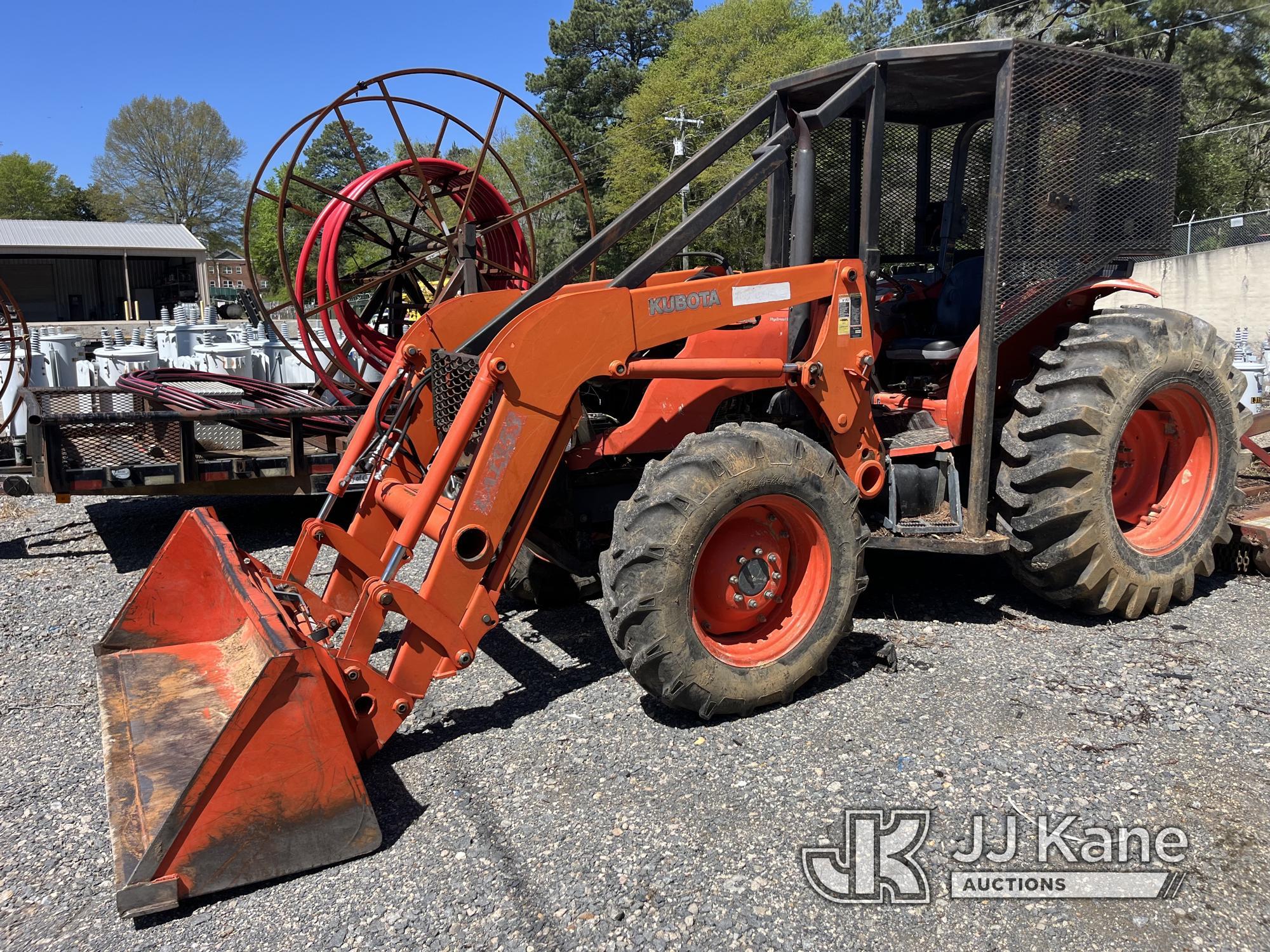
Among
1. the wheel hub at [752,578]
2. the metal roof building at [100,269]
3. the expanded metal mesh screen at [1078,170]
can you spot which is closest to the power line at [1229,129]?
the expanded metal mesh screen at [1078,170]

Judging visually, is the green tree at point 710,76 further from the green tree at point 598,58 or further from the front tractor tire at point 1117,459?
the front tractor tire at point 1117,459

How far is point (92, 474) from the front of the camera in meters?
6.30

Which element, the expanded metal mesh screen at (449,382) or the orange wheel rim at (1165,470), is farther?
the orange wheel rim at (1165,470)

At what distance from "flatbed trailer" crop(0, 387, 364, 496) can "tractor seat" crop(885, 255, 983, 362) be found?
12.4ft

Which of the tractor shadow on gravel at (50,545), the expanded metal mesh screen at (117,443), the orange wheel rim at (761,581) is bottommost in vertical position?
the tractor shadow on gravel at (50,545)

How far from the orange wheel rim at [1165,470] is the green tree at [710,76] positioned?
32.6 metres

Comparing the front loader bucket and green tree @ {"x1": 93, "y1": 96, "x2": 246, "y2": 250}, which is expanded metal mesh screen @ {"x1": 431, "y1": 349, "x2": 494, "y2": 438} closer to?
the front loader bucket

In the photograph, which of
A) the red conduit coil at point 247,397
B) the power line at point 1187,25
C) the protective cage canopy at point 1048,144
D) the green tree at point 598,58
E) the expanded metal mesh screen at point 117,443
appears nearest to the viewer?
the protective cage canopy at point 1048,144

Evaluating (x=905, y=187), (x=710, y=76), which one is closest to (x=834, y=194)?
(x=905, y=187)

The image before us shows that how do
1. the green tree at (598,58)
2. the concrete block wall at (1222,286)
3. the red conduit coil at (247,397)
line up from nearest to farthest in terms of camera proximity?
the red conduit coil at (247,397) < the concrete block wall at (1222,286) < the green tree at (598,58)

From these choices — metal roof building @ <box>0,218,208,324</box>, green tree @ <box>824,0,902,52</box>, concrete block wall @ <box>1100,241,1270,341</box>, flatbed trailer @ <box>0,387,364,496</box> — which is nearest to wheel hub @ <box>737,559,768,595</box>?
flatbed trailer @ <box>0,387,364,496</box>

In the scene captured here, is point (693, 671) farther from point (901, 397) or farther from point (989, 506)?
point (901, 397)

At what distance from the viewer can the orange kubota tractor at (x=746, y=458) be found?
3.27 meters

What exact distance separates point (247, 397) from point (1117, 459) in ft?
21.3
